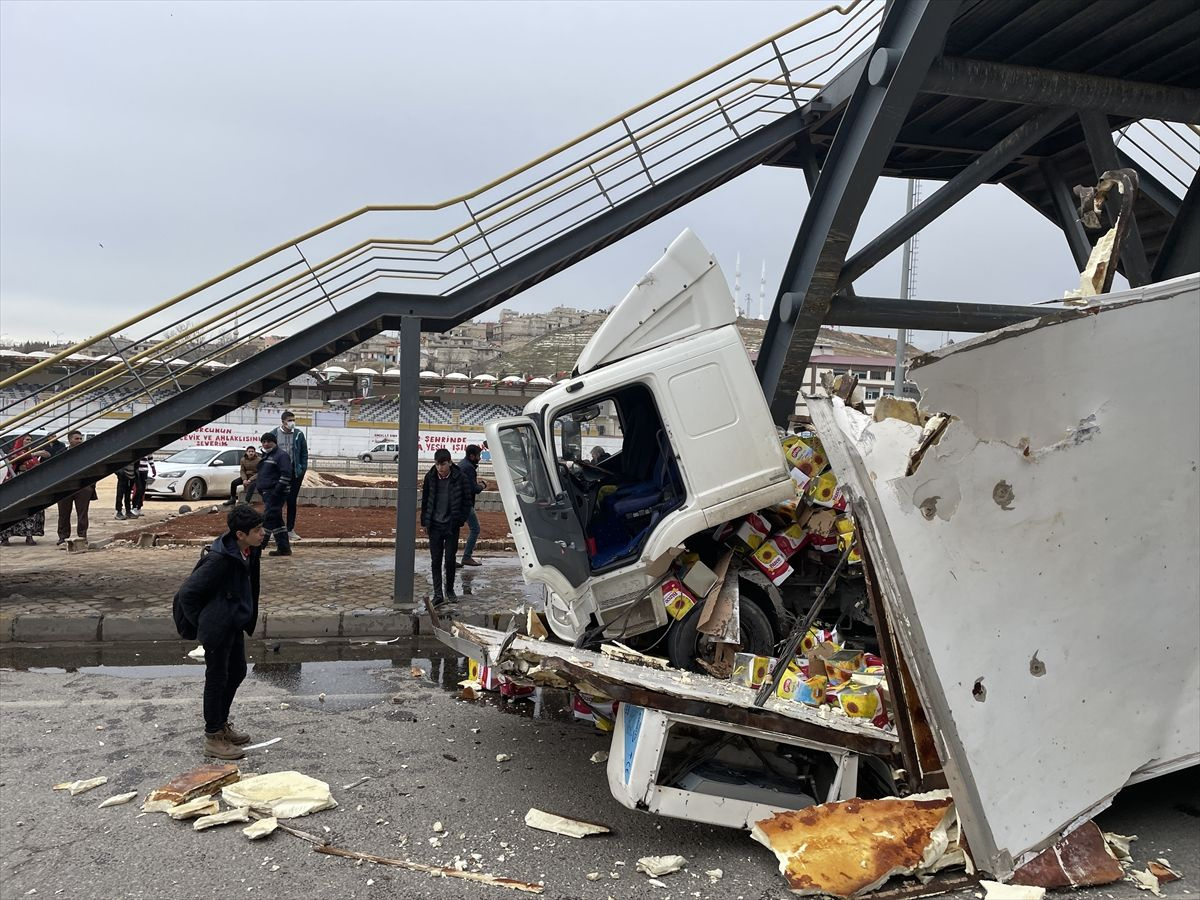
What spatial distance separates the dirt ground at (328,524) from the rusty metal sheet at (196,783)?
767 centimetres

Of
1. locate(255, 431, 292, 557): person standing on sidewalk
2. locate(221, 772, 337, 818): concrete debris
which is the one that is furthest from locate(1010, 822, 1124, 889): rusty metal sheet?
locate(255, 431, 292, 557): person standing on sidewalk

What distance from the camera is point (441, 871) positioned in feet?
11.4

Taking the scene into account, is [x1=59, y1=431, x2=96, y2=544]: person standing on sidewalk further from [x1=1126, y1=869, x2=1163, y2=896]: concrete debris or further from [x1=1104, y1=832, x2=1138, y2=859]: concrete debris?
[x1=1126, y1=869, x2=1163, y2=896]: concrete debris

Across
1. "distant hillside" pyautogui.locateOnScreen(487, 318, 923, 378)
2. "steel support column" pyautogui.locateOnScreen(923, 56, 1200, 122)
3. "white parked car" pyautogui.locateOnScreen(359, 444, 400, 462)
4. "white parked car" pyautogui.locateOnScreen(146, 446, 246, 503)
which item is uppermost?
"distant hillside" pyautogui.locateOnScreen(487, 318, 923, 378)

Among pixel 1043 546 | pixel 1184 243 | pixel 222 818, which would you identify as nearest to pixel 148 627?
pixel 222 818

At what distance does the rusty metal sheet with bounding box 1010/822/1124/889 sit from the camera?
10.8 feet

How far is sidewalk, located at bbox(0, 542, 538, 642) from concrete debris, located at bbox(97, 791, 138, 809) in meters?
3.44

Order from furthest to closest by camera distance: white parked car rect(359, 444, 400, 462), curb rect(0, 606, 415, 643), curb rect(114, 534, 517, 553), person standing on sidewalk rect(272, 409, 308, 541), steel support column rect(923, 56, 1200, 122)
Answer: white parked car rect(359, 444, 400, 462) → curb rect(114, 534, 517, 553) → person standing on sidewalk rect(272, 409, 308, 541) → curb rect(0, 606, 415, 643) → steel support column rect(923, 56, 1200, 122)

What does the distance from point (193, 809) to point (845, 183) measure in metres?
6.45

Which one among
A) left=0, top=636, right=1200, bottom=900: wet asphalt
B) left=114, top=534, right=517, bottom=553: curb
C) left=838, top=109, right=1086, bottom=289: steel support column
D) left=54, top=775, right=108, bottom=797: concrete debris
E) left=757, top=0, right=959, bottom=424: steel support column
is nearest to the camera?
Result: left=0, top=636, right=1200, bottom=900: wet asphalt

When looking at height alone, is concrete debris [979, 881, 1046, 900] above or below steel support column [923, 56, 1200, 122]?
below

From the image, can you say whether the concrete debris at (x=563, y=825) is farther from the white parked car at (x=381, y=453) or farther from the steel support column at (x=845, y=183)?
the white parked car at (x=381, y=453)

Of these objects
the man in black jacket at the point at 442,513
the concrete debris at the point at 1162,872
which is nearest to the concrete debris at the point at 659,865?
Answer: the concrete debris at the point at 1162,872

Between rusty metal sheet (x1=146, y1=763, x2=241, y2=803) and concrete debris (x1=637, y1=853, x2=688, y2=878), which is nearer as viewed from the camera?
concrete debris (x1=637, y1=853, x2=688, y2=878)
